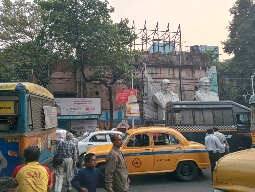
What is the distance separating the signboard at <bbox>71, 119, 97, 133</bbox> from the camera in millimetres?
24250

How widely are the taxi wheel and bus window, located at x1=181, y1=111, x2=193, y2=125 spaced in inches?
246

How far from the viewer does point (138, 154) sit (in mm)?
8406

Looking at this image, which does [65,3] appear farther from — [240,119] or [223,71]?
[223,71]

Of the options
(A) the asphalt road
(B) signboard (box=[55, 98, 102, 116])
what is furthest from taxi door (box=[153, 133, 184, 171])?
(B) signboard (box=[55, 98, 102, 116])

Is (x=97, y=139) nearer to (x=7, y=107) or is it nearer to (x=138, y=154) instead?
(x=138, y=154)

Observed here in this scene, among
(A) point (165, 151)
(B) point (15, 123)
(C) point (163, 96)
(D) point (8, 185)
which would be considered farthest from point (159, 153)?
(C) point (163, 96)

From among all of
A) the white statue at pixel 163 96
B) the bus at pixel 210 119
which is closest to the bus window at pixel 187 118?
the bus at pixel 210 119

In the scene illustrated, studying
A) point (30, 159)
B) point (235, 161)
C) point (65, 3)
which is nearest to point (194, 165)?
point (235, 161)

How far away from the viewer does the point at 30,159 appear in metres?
3.64

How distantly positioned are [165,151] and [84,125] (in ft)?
54.1

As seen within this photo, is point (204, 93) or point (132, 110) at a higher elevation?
point (204, 93)

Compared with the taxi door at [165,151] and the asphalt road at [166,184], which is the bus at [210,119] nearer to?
the asphalt road at [166,184]

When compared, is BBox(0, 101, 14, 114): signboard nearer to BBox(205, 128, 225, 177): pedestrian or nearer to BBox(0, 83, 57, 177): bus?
BBox(0, 83, 57, 177): bus

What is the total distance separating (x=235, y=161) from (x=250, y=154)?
0.28 metres
